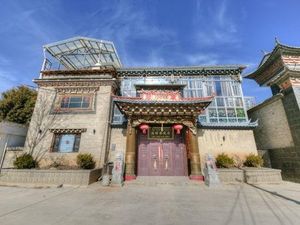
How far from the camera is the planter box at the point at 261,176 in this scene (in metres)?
9.35

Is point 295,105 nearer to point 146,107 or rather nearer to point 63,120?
point 146,107

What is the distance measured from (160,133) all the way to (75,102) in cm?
730

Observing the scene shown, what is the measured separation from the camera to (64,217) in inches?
172

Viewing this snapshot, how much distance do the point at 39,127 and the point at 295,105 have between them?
18.0 m

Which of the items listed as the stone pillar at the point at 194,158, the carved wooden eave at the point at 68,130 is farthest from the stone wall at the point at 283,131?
the carved wooden eave at the point at 68,130

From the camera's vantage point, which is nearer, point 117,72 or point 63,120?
point 63,120

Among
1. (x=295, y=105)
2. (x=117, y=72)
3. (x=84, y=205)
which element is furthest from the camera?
(x=117, y=72)

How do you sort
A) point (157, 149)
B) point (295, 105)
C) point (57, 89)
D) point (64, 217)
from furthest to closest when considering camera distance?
point (57, 89)
point (157, 149)
point (295, 105)
point (64, 217)

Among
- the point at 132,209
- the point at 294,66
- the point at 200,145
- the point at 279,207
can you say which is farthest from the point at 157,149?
the point at 294,66

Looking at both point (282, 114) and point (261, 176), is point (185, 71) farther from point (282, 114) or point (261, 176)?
point (261, 176)

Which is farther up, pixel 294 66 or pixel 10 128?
pixel 294 66

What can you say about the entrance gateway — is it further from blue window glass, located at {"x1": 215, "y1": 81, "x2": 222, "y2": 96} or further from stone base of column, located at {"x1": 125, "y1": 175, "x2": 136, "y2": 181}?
blue window glass, located at {"x1": 215, "y1": 81, "x2": 222, "y2": 96}

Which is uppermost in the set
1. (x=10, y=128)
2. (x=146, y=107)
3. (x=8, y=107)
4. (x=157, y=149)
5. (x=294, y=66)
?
(x=294, y=66)

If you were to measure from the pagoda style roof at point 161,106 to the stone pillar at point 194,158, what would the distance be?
5.28 ft
